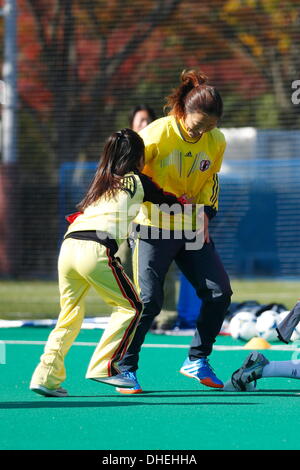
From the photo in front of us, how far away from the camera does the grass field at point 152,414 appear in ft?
15.0

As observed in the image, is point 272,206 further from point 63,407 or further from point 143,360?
point 63,407

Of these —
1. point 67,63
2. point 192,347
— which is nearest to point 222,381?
point 192,347

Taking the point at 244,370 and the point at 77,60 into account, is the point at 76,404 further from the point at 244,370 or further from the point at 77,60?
the point at 77,60

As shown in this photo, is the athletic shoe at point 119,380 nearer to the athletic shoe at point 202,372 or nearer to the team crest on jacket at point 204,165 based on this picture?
the athletic shoe at point 202,372

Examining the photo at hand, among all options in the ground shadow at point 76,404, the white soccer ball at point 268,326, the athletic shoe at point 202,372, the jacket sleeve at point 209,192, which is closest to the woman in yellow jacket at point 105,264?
the ground shadow at point 76,404

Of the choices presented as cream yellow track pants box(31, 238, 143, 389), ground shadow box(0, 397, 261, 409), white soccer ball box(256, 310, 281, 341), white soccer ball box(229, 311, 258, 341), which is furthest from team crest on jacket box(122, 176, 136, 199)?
white soccer ball box(229, 311, 258, 341)

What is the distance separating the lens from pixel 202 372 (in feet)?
20.9

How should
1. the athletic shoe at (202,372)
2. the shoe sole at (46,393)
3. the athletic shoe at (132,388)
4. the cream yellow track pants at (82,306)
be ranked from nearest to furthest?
the cream yellow track pants at (82,306) → the shoe sole at (46,393) → the athletic shoe at (132,388) → the athletic shoe at (202,372)

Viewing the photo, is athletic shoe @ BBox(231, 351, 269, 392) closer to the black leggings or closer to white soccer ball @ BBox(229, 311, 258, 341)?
the black leggings

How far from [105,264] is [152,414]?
894mm

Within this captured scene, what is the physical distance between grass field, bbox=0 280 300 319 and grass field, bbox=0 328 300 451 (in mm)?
4501

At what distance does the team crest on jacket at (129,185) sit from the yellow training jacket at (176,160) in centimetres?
39

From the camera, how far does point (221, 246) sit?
631 inches

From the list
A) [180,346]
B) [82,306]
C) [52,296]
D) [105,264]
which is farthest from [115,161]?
[52,296]
